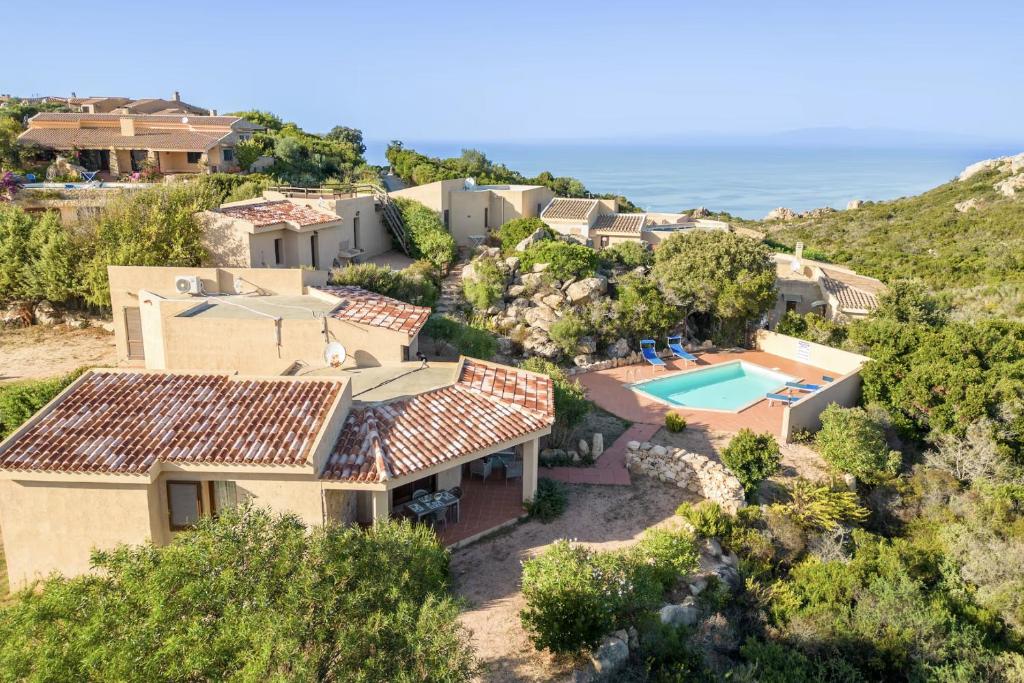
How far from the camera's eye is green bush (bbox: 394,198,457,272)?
33.8 meters

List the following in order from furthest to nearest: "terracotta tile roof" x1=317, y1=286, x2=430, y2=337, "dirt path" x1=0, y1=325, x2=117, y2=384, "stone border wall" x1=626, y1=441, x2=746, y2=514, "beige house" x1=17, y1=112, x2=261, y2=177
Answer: "beige house" x1=17, y1=112, x2=261, y2=177 < "dirt path" x1=0, y1=325, x2=117, y2=384 < "terracotta tile roof" x1=317, y1=286, x2=430, y2=337 < "stone border wall" x1=626, y1=441, x2=746, y2=514

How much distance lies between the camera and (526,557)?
576 inches

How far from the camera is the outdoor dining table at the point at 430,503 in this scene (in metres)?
14.9

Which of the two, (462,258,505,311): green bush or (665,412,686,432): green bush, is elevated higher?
(462,258,505,311): green bush

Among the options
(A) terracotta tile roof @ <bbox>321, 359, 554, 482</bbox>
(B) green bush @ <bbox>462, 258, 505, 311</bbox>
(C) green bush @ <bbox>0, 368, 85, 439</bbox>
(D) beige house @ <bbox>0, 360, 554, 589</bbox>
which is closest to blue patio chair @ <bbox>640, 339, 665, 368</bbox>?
(B) green bush @ <bbox>462, 258, 505, 311</bbox>

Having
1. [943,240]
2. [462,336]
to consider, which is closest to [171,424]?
[462,336]

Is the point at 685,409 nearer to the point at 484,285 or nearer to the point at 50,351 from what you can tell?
the point at 484,285

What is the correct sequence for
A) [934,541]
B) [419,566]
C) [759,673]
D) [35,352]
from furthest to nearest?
1. [35,352]
2. [934,541]
3. [759,673]
4. [419,566]

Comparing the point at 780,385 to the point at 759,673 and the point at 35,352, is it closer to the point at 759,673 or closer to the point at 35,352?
the point at 759,673

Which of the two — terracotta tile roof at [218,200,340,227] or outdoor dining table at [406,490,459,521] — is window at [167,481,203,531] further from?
terracotta tile roof at [218,200,340,227]

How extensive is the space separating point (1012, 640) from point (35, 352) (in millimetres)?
31247

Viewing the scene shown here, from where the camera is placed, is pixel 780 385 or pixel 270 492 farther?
pixel 780 385

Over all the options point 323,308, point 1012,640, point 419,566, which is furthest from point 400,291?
point 1012,640

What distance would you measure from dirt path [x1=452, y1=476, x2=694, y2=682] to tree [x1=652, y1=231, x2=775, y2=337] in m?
13.6
